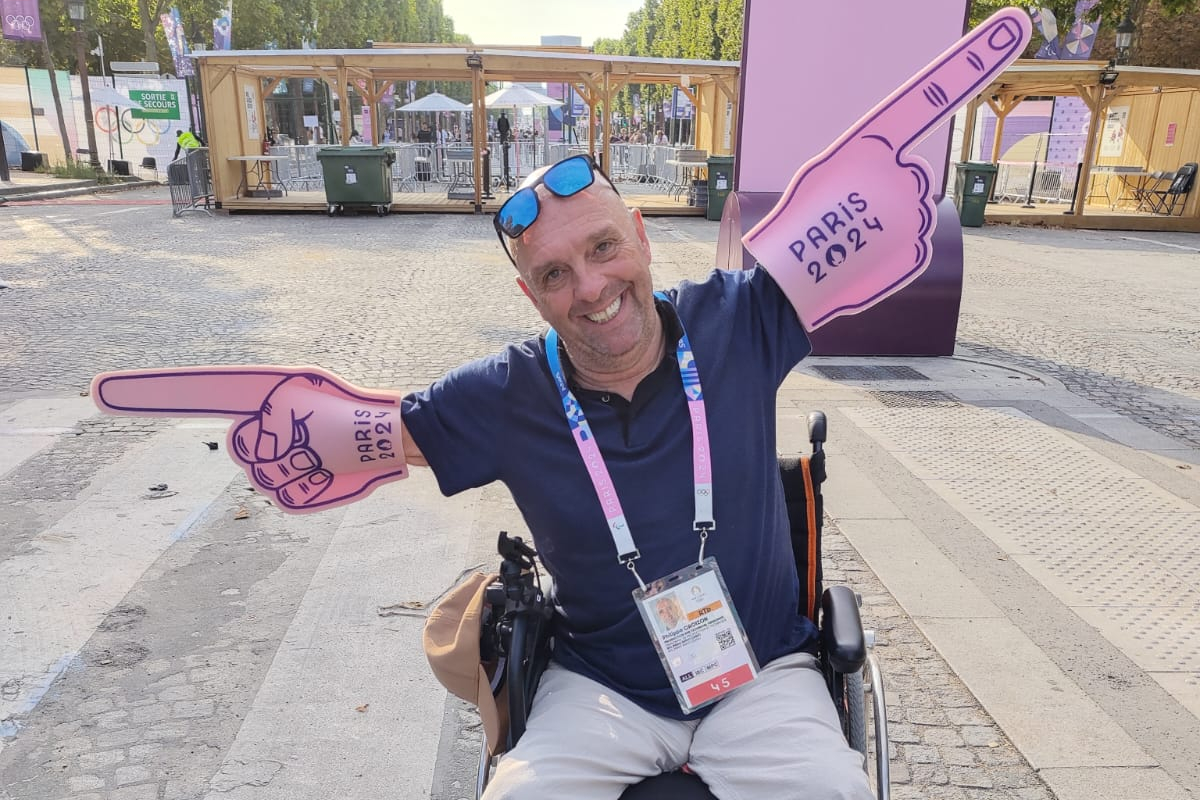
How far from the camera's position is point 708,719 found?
1.85 meters

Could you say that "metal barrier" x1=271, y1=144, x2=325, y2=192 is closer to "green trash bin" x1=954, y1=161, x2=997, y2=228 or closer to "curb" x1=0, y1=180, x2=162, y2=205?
"curb" x1=0, y1=180, x2=162, y2=205

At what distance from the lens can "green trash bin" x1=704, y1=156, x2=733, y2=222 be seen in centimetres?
1700

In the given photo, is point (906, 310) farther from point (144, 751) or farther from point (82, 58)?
point (82, 58)

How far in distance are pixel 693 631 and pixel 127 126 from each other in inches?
1239

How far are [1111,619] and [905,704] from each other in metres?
1.04

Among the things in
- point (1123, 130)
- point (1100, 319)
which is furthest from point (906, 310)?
point (1123, 130)

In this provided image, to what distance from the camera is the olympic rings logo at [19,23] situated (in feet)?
72.9

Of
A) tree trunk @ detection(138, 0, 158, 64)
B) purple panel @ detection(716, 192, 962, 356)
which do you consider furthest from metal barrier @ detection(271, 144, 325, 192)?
purple panel @ detection(716, 192, 962, 356)

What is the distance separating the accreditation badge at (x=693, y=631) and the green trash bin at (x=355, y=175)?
16817 millimetres

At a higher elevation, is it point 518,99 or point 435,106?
point 518,99

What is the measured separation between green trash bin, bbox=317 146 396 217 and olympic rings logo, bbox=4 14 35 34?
11.1 metres

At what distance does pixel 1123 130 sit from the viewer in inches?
822

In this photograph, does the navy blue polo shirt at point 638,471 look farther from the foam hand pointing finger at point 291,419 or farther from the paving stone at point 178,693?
the paving stone at point 178,693

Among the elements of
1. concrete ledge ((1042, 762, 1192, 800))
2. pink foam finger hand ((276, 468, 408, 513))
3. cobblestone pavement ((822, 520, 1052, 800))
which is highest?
pink foam finger hand ((276, 468, 408, 513))
